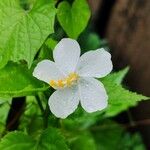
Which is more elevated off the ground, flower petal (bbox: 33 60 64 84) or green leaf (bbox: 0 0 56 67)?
green leaf (bbox: 0 0 56 67)

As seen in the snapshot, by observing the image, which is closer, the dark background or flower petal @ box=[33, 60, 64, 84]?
flower petal @ box=[33, 60, 64, 84]

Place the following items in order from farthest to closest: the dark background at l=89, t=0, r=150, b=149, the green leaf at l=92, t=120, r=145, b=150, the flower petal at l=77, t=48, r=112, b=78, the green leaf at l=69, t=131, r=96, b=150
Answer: the dark background at l=89, t=0, r=150, b=149 → the green leaf at l=92, t=120, r=145, b=150 → the green leaf at l=69, t=131, r=96, b=150 → the flower petal at l=77, t=48, r=112, b=78

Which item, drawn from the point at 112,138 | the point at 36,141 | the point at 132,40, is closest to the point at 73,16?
the point at 36,141

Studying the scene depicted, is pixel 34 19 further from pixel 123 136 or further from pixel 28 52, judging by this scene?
pixel 123 136

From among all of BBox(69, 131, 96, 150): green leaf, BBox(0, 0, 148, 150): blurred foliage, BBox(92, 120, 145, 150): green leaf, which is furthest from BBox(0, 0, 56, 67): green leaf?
BBox(92, 120, 145, 150): green leaf

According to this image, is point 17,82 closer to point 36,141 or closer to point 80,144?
point 36,141

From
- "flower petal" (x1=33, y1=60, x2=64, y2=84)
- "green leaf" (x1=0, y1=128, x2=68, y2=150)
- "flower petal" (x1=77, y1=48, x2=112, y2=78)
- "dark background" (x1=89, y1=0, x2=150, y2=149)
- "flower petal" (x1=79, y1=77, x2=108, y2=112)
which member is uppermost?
"flower petal" (x1=77, y1=48, x2=112, y2=78)

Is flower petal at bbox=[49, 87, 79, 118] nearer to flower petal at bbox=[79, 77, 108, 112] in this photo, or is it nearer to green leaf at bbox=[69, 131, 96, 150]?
flower petal at bbox=[79, 77, 108, 112]

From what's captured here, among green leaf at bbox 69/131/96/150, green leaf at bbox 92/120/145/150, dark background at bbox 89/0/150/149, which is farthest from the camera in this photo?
dark background at bbox 89/0/150/149
